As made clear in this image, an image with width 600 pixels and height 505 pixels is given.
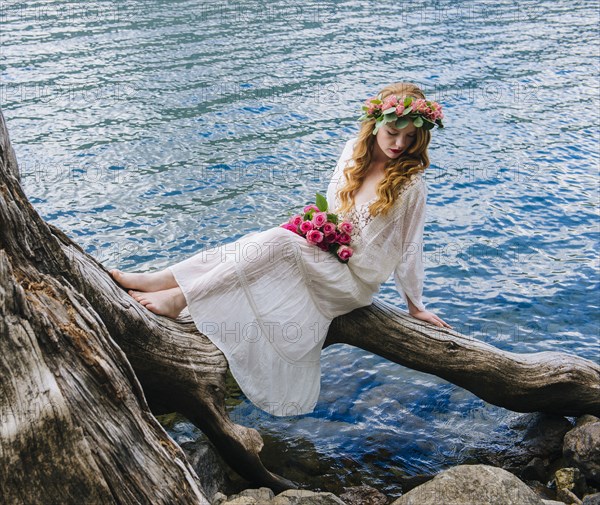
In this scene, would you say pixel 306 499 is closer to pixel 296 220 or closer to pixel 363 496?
pixel 363 496

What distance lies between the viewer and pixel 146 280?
609 centimetres

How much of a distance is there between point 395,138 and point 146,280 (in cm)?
248

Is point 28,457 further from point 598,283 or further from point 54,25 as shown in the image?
point 54,25

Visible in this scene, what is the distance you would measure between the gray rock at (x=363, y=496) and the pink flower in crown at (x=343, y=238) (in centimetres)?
226

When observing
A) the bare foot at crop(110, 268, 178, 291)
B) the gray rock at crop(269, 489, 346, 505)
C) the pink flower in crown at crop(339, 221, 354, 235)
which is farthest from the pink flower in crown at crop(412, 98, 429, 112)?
the gray rock at crop(269, 489, 346, 505)

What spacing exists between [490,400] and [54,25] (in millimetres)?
19651

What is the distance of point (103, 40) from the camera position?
838 inches

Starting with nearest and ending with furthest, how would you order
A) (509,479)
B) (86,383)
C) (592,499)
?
(86,383) < (509,479) < (592,499)

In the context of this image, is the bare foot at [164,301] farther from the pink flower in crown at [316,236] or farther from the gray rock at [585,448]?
the gray rock at [585,448]

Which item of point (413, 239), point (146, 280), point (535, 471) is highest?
point (146, 280)

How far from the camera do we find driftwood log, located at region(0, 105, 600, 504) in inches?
149

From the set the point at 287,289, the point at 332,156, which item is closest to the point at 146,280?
the point at 287,289

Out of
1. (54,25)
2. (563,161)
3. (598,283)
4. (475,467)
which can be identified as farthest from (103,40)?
(475,467)

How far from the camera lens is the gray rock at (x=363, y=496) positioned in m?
6.75
